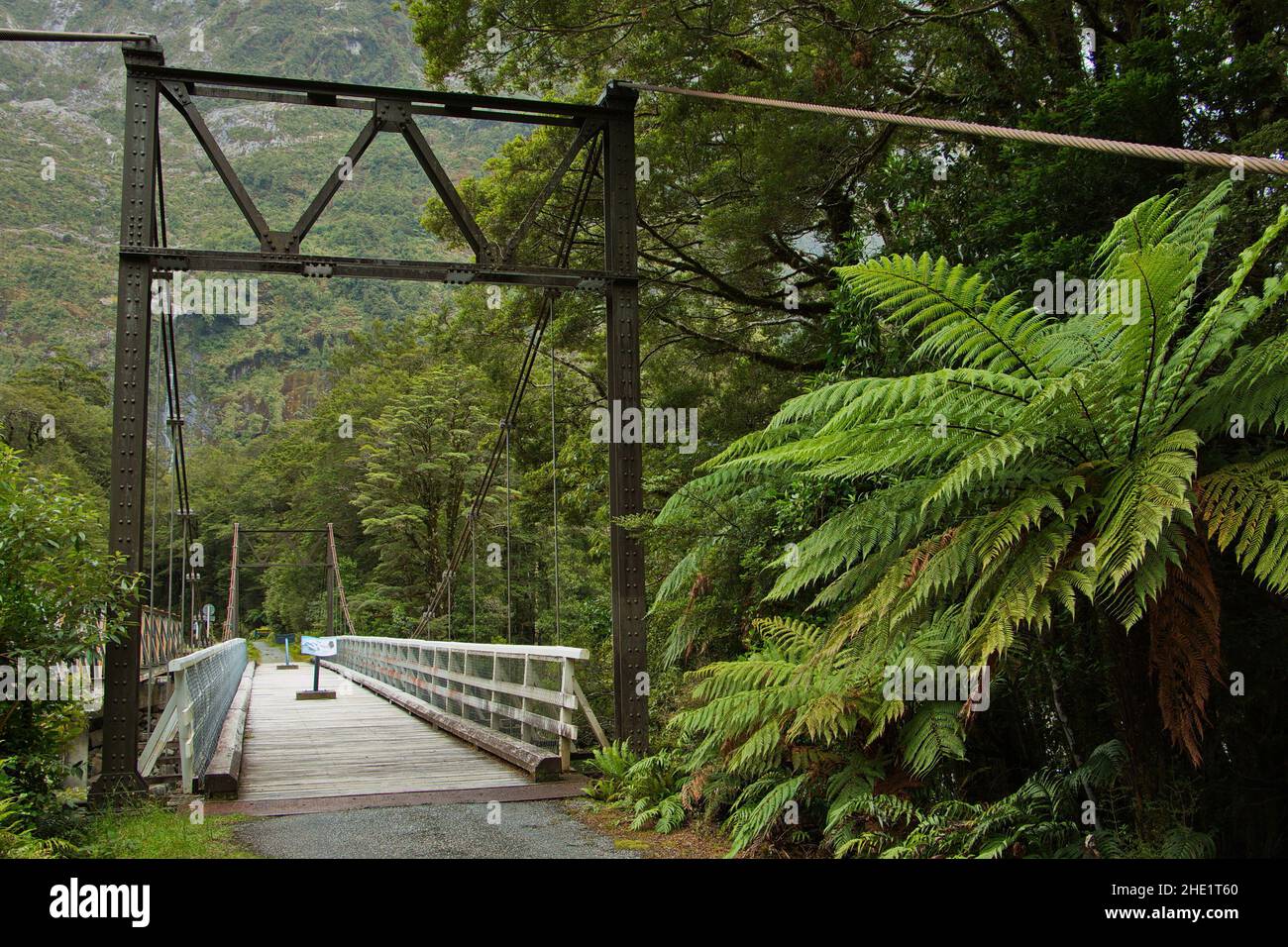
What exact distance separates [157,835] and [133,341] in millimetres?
3068

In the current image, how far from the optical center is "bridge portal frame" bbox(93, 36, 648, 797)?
20.2 feet

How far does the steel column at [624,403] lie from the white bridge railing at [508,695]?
305 millimetres

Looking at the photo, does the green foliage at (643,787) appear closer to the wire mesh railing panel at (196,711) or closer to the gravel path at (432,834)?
the gravel path at (432,834)

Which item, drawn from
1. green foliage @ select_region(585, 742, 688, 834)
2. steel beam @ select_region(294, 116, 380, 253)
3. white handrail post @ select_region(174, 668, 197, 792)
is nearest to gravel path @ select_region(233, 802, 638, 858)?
green foliage @ select_region(585, 742, 688, 834)

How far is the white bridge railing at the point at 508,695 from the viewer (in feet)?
21.4

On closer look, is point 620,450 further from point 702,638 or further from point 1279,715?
point 1279,715

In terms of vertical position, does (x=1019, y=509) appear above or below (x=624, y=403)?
below

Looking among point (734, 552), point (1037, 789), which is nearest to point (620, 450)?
point (734, 552)

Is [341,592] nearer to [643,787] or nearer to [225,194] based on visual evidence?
[643,787]

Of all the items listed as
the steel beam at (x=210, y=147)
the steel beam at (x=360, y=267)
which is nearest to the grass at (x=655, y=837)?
the steel beam at (x=360, y=267)

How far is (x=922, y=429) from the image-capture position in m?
3.49

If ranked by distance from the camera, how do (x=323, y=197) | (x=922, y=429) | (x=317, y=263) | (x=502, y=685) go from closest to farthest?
(x=922, y=429), (x=317, y=263), (x=323, y=197), (x=502, y=685)

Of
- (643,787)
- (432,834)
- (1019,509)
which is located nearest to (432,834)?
(432,834)
